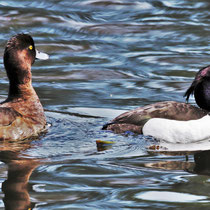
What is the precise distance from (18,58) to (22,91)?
44 cm

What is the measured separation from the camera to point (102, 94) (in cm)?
973

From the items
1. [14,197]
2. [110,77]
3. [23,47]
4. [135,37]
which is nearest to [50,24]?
[135,37]

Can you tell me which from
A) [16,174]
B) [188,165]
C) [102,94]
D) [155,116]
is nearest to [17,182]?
[16,174]

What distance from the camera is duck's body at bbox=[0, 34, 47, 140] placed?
790 cm

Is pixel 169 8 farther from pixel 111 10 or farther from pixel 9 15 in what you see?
pixel 9 15

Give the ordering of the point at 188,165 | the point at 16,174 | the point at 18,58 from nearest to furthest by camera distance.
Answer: the point at 16,174 < the point at 188,165 < the point at 18,58

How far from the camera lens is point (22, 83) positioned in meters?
8.34

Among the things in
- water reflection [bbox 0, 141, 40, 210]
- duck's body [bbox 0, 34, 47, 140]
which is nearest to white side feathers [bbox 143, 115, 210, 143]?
duck's body [bbox 0, 34, 47, 140]

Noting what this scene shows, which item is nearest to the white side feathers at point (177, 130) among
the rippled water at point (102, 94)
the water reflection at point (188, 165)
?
the rippled water at point (102, 94)

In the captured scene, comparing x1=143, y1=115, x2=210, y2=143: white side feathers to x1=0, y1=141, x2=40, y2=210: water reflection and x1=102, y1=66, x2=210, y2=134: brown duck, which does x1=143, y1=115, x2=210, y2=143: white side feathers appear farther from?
x1=0, y1=141, x2=40, y2=210: water reflection

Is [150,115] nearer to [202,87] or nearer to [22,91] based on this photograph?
[202,87]

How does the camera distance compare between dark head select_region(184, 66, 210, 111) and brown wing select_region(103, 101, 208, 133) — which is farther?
dark head select_region(184, 66, 210, 111)

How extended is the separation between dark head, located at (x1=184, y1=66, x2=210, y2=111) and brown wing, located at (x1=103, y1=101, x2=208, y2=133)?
0.28 m

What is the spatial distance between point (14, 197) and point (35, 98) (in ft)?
9.97
